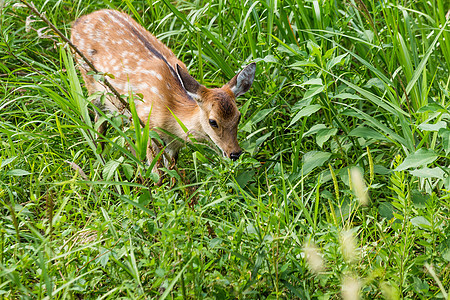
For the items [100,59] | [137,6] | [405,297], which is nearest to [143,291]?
[405,297]

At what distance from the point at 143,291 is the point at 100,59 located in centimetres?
284

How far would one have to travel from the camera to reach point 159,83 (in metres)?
4.27

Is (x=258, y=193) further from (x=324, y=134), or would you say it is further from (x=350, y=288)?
(x=350, y=288)

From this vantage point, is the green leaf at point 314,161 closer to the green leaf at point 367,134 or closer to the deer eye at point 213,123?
the green leaf at point 367,134

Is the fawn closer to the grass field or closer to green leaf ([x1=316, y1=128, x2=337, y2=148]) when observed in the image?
the grass field

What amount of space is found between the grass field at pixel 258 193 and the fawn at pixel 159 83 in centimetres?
15

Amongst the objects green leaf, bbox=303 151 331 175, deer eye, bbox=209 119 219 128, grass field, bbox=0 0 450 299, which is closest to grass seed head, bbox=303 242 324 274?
grass field, bbox=0 0 450 299

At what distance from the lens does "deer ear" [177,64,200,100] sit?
3.78m

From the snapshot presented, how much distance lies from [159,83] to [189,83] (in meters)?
0.52

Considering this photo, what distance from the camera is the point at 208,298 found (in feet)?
7.14

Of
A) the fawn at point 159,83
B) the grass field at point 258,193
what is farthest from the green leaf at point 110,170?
the fawn at point 159,83

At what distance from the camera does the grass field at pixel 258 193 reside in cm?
226

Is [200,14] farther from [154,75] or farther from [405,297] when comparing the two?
[405,297]

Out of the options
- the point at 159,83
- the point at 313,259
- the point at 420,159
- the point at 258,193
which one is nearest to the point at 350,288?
the point at 313,259
